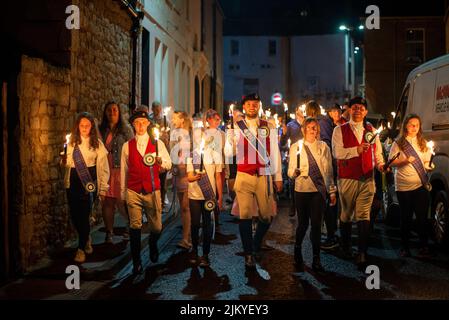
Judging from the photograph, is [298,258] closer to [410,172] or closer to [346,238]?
[346,238]

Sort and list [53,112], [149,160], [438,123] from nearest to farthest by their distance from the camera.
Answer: [149,160]
[53,112]
[438,123]

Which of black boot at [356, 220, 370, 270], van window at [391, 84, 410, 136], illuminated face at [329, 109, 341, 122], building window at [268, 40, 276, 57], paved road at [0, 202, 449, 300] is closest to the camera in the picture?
paved road at [0, 202, 449, 300]

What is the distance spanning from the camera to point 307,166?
7.71 meters

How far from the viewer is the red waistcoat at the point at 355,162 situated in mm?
7867

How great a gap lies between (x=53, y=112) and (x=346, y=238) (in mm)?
4491

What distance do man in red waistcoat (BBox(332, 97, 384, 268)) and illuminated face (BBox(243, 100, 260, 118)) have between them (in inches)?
45.0

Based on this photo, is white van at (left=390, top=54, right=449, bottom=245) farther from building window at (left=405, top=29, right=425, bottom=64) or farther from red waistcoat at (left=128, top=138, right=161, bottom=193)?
building window at (left=405, top=29, right=425, bottom=64)

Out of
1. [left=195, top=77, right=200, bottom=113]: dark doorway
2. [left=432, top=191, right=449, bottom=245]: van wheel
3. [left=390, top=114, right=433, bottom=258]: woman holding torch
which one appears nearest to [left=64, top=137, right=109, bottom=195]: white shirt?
[left=390, top=114, right=433, bottom=258]: woman holding torch

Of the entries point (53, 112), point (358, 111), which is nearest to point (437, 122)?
point (358, 111)

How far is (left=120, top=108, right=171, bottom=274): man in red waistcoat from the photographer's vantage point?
7.44 metres

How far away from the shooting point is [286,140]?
1182cm

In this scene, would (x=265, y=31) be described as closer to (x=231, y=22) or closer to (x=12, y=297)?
(x=231, y=22)
